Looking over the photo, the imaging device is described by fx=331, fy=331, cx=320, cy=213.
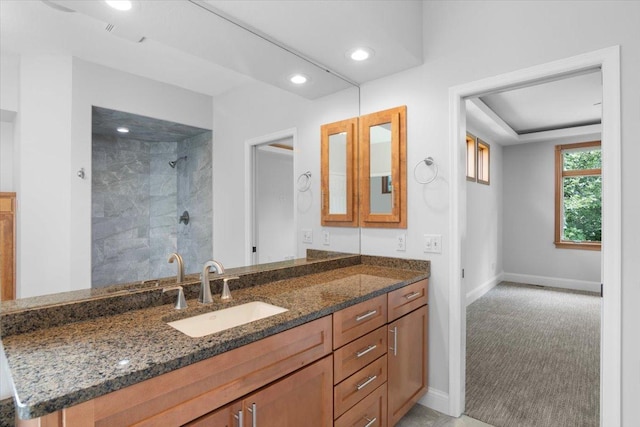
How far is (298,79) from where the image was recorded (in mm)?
2209

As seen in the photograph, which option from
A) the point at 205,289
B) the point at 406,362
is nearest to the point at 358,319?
the point at 406,362

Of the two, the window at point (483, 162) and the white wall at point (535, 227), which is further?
the white wall at point (535, 227)

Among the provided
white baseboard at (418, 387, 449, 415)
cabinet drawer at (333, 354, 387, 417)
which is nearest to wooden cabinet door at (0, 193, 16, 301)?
cabinet drawer at (333, 354, 387, 417)

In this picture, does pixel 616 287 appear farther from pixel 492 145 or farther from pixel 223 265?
pixel 492 145

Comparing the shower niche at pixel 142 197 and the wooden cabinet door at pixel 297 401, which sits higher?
the shower niche at pixel 142 197

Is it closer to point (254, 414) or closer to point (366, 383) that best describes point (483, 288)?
point (366, 383)

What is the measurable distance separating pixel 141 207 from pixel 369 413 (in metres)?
1.47

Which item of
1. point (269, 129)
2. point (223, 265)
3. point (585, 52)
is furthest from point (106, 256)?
point (585, 52)

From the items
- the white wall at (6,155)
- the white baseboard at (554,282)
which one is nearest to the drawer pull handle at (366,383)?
the white wall at (6,155)

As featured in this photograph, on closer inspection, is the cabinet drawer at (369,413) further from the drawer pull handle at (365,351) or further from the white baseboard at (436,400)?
the white baseboard at (436,400)

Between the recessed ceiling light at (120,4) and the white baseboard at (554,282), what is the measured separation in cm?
660

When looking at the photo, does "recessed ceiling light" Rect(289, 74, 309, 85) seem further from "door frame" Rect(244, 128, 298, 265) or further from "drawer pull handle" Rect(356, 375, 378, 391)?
"drawer pull handle" Rect(356, 375, 378, 391)

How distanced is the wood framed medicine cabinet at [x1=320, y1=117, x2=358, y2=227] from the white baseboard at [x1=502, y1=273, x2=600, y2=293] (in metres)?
4.77

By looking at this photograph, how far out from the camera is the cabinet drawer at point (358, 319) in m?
1.50
